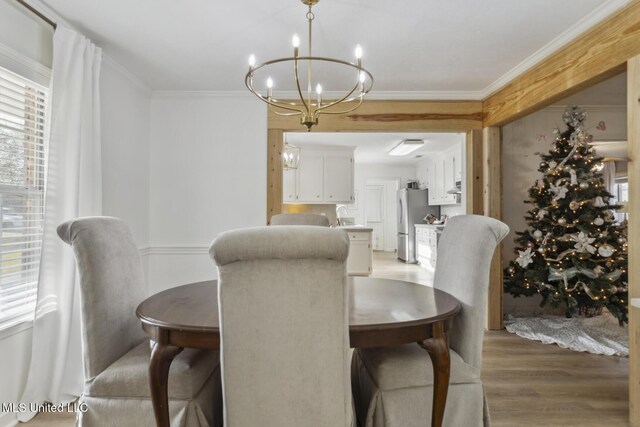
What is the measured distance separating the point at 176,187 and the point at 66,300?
169cm

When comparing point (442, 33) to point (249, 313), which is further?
point (442, 33)

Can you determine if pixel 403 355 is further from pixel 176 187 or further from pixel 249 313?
pixel 176 187

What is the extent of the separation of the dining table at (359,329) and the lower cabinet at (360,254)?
14.6ft

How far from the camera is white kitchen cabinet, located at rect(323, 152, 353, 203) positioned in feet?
21.8

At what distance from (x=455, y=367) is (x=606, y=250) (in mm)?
2638

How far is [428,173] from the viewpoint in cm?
812

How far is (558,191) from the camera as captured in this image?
3545mm

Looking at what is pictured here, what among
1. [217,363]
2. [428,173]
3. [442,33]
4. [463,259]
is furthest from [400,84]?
[428,173]

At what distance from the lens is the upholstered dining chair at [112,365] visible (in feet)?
4.79

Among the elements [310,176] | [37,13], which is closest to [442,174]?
[310,176]

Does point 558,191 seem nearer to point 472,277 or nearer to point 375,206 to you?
point 472,277

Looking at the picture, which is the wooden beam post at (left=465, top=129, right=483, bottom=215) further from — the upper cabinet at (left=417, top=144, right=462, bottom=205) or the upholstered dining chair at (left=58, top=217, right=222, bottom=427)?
the upholstered dining chair at (left=58, top=217, right=222, bottom=427)

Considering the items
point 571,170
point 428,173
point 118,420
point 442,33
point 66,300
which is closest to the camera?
point 118,420

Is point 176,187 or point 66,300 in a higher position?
point 176,187
